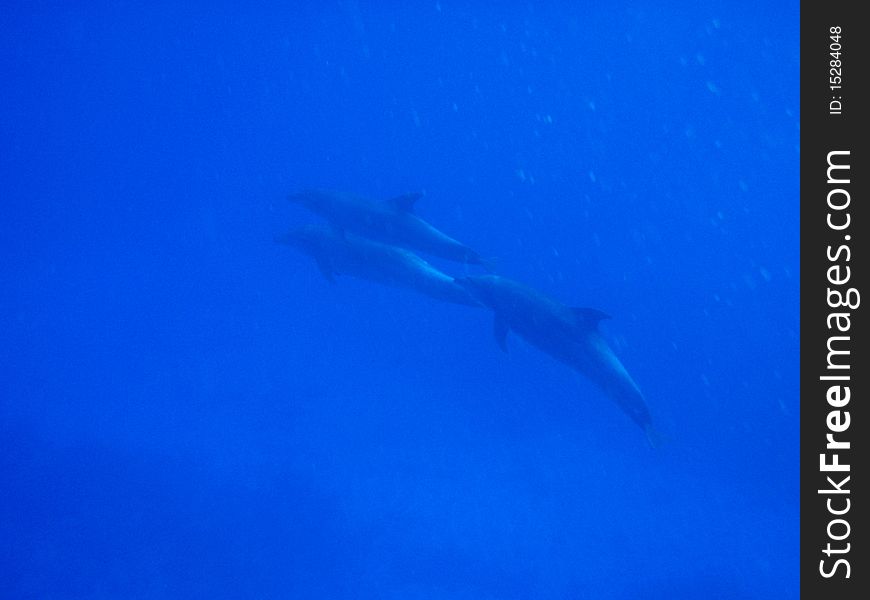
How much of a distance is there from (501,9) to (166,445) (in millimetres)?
34075

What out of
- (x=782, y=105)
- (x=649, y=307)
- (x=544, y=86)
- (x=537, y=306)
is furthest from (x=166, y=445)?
(x=544, y=86)

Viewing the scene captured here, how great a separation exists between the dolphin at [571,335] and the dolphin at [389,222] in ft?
5.06

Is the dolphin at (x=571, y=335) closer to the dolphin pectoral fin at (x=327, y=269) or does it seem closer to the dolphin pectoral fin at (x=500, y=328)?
the dolphin pectoral fin at (x=500, y=328)

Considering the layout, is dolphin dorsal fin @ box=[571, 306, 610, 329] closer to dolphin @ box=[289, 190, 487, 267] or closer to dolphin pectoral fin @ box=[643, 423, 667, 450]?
dolphin pectoral fin @ box=[643, 423, 667, 450]

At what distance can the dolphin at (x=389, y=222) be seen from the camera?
1222 cm

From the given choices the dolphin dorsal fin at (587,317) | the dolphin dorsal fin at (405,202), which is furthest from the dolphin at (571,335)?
the dolphin dorsal fin at (405,202)

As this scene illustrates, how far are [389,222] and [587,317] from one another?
448 cm

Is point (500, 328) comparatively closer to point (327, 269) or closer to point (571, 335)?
point (571, 335)

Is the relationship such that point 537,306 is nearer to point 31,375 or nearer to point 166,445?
point 166,445

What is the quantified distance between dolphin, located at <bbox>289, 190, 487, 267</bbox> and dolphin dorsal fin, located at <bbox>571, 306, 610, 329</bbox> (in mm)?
2404

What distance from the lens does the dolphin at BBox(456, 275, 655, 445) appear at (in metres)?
9.95

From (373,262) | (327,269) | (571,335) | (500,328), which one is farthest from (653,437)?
(327,269)

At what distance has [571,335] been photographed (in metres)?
10.0
